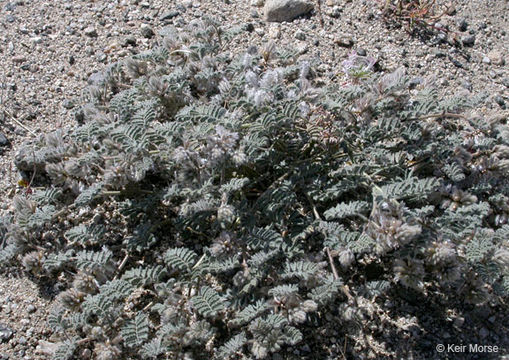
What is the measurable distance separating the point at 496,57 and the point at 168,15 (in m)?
2.79

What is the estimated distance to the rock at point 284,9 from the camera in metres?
4.89

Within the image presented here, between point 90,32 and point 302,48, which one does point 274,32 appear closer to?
point 302,48

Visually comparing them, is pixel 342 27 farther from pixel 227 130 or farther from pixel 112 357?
pixel 112 357

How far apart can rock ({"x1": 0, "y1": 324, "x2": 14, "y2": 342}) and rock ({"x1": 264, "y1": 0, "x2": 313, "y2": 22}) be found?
10.5 feet

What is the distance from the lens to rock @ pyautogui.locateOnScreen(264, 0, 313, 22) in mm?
4891

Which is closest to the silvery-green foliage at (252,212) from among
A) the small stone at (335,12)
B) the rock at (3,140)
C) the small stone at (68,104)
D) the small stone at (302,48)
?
the rock at (3,140)

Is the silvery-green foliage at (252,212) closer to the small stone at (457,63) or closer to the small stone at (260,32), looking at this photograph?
the small stone at (260,32)

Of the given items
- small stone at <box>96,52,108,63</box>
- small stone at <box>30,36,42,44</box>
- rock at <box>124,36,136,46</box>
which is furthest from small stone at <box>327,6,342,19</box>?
small stone at <box>30,36,42,44</box>

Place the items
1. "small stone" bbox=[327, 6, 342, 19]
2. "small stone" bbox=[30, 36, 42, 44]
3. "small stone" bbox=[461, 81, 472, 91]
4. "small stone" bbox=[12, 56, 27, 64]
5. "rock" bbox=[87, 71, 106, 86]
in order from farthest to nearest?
"small stone" bbox=[327, 6, 342, 19], "small stone" bbox=[30, 36, 42, 44], "small stone" bbox=[12, 56, 27, 64], "small stone" bbox=[461, 81, 472, 91], "rock" bbox=[87, 71, 106, 86]

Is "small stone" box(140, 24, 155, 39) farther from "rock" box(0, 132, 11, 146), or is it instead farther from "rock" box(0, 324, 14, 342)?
"rock" box(0, 324, 14, 342)

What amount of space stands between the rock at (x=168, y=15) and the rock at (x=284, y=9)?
2.57 feet

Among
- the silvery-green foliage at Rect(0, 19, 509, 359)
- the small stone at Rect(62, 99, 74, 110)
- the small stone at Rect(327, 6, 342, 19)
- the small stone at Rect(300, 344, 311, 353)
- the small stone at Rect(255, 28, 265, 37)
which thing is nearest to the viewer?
the silvery-green foliage at Rect(0, 19, 509, 359)

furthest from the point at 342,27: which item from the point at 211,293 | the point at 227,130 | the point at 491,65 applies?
the point at 211,293

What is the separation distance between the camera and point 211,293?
301 centimetres
